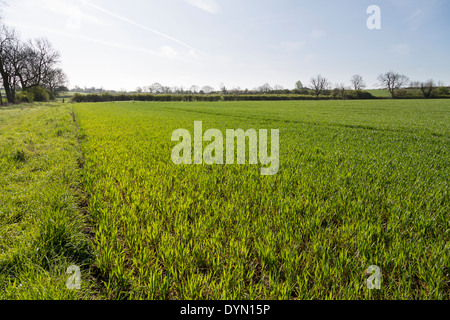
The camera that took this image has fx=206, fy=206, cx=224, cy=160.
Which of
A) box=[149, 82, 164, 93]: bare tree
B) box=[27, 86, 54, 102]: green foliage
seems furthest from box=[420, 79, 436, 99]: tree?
box=[149, 82, 164, 93]: bare tree

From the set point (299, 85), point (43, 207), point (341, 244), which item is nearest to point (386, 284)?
point (341, 244)

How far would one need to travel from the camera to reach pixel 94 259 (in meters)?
2.72

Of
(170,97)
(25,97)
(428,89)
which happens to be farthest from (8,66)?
(428,89)

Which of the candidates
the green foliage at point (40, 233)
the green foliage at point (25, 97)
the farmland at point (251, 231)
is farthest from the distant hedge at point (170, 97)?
the green foliage at point (40, 233)

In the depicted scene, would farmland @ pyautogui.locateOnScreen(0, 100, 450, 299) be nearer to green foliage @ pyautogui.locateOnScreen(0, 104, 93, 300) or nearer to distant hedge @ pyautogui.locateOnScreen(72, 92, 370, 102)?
green foliage @ pyautogui.locateOnScreen(0, 104, 93, 300)

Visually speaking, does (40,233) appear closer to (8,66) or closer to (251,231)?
(251,231)

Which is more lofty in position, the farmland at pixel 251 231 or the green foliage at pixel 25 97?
the green foliage at pixel 25 97

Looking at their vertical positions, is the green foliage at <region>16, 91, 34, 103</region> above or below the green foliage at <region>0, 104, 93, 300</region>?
above

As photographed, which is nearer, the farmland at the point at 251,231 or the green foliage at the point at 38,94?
the farmland at the point at 251,231

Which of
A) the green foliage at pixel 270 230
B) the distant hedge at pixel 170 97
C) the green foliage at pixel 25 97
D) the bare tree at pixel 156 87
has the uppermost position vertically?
the bare tree at pixel 156 87

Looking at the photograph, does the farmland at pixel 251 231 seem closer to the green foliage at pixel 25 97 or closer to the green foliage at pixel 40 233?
the green foliage at pixel 40 233

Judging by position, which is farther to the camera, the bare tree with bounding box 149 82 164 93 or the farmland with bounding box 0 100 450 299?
the bare tree with bounding box 149 82 164 93

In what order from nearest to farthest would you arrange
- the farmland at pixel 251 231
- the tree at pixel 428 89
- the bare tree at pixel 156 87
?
the farmland at pixel 251 231
the tree at pixel 428 89
the bare tree at pixel 156 87

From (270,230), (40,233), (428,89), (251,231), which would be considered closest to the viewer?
(40,233)
